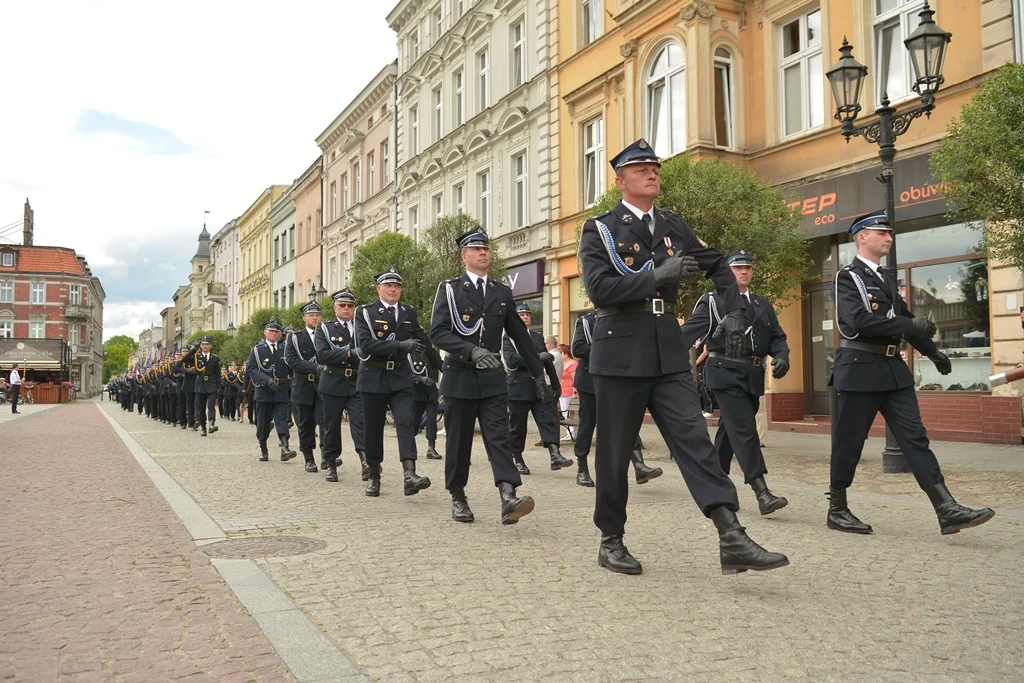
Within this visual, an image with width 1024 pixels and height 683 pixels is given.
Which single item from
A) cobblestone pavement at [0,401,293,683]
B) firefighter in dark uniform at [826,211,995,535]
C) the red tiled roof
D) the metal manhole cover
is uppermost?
the red tiled roof

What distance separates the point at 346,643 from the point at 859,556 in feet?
10.0

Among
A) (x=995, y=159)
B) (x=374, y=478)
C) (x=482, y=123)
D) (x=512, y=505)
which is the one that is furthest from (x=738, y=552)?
(x=482, y=123)

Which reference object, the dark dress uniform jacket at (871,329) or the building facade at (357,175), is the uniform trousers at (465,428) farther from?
the building facade at (357,175)

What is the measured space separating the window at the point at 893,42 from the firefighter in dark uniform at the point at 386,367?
32.8 feet

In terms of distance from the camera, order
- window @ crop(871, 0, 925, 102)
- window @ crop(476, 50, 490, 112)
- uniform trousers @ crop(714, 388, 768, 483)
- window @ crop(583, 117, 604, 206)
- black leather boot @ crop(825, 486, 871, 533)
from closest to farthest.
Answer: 1. black leather boot @ crop(825, 486, 871, 533)
2. uniform trousers @ crop(714, 388, 768, 483)
3. window @ crop(871, 0, 925, 102)
4. window @ crop(583, 117, 604, 206)
5. window @ crop(476, 50, 490, 112)

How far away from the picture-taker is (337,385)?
9.95m

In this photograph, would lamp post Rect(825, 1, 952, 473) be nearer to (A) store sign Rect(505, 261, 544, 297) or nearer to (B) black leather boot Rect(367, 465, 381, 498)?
(B) black leather boot Rect(367, 465, 381, 498)

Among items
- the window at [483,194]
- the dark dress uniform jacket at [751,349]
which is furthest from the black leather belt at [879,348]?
the window at [483,194]

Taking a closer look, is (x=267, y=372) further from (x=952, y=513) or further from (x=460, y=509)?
(x=952, y=513)

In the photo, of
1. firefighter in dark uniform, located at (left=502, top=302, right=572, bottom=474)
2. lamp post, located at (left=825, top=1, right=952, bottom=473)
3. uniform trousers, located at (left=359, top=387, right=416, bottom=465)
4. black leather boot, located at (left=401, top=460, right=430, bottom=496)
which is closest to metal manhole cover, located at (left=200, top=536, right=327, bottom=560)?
black leather boot, located at (left=401, top=460, right=430, bottom=496)

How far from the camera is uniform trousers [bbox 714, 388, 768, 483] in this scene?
22.8 feet

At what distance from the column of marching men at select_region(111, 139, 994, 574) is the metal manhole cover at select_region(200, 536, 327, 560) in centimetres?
128

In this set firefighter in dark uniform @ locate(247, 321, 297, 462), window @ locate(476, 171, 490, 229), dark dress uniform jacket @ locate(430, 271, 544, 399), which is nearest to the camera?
dark dress uniform jacket @ locate(430, 271, 544, 399)

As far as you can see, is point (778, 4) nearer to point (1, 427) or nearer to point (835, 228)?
point (835, 228)
